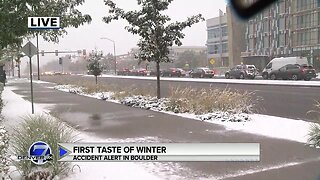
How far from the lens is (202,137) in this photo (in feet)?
27.9

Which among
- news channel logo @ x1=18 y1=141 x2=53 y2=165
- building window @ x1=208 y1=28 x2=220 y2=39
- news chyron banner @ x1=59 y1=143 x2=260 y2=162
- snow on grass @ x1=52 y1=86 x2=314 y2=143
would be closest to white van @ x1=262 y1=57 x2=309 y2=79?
snow on grass @ x1=52 y1=86 x2=314 y2=143

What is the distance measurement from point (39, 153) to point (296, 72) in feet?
104

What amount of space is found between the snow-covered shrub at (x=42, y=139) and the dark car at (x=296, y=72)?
30568 mm

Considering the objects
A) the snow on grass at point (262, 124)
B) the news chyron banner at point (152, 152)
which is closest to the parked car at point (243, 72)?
the snow on grass at point (262, 124)

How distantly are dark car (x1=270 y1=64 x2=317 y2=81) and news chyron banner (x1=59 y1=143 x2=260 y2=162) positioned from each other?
29.4m

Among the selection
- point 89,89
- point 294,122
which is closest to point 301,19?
point 89,89

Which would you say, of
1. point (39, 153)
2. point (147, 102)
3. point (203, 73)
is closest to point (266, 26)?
point (203, 73)

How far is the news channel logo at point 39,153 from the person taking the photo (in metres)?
5.31

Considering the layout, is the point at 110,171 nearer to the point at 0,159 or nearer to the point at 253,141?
the point at 0,159

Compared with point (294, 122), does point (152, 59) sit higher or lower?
higher

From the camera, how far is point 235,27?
75750 mm

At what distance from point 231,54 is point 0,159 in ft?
251

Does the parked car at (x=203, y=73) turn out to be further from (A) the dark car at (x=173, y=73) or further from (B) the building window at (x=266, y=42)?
(B) the building window at (x=266, y=42)

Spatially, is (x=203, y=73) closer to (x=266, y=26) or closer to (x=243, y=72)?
(x=243, y=72)
